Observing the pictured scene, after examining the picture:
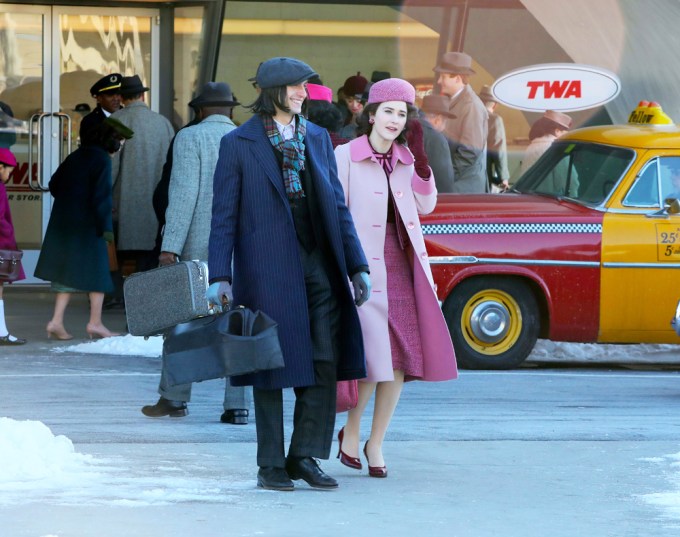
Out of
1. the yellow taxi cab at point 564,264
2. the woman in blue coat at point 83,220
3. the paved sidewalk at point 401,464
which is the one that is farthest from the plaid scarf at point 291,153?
the woman in blue coat at point 83,220

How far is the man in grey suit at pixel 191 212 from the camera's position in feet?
28.0

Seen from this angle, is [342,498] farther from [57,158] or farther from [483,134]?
[57,158]

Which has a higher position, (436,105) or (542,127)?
(436,105)

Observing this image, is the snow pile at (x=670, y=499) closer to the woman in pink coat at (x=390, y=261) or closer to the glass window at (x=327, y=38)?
the woman in pink coat at (x=390, y=261)

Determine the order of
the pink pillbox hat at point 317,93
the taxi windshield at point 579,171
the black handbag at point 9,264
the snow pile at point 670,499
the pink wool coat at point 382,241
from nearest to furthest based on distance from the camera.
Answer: the snow pile at point 670,499 → the pink wool coat at point 382,241 → the pink pillbox hat at point 317,93 → the taxi windshield at point 579,171 → the black handbag at point 9,264

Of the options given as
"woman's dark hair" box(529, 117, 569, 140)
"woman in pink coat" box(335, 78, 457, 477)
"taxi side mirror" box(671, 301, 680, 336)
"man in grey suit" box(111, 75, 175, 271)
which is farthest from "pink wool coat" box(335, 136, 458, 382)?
"woman's dark hair" box(529, 117, 569, 140)

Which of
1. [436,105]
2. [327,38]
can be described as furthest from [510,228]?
[327,38]

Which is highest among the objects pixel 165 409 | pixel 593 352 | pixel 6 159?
pixel 6 159

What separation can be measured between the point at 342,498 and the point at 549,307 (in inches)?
190

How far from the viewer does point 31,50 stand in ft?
52.0

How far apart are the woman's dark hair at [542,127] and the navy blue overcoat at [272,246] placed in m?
8.69

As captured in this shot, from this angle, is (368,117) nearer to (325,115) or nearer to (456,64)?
(325,115)

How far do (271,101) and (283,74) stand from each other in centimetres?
14

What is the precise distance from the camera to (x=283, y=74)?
21.6 feet
